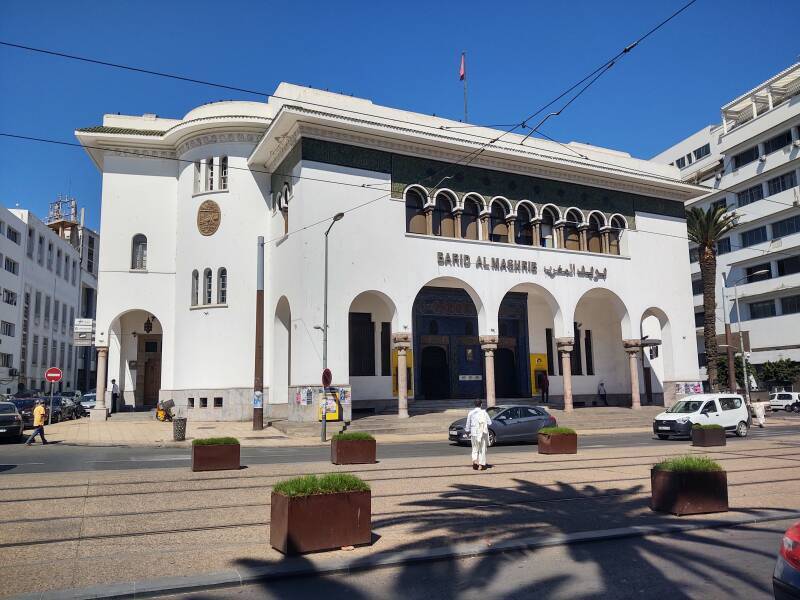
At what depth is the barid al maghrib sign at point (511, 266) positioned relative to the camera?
97.8 ft

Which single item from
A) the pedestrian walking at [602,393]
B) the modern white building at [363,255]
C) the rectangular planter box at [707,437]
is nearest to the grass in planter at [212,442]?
the modern white building at [363,255]

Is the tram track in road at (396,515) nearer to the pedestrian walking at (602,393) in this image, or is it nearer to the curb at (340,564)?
the curb at (340,564)

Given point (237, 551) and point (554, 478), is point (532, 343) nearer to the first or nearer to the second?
point (554, 478)

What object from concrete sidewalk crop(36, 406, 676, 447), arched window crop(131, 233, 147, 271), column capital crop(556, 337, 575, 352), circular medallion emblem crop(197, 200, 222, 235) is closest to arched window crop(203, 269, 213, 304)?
circular medallion emblem crop(197, 200, 222, 235)

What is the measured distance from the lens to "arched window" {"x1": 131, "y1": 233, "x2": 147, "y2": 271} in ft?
106

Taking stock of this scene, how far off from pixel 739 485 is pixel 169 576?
9.91 metres

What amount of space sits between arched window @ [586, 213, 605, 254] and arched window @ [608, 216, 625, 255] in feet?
1.92

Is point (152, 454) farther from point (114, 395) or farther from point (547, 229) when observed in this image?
point (547, 229)

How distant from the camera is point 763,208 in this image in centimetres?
5072

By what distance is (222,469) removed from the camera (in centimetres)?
1368

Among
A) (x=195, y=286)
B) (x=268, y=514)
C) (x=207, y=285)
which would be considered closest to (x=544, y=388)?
(x=207, y=285)

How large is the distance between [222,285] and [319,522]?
2487cm

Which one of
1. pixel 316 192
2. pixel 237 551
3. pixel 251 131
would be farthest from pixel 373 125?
pixel 237 551

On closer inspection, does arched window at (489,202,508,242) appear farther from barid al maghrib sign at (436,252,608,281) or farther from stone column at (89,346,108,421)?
stone column at (89,346,108,421)
